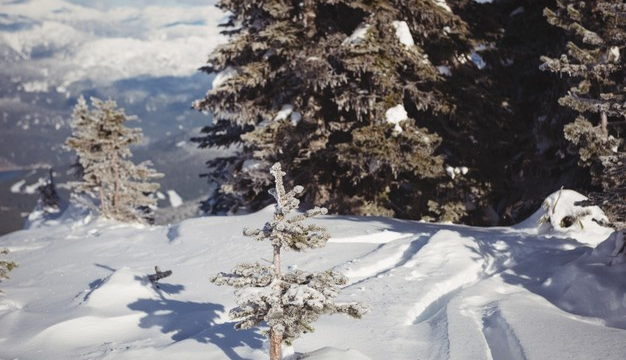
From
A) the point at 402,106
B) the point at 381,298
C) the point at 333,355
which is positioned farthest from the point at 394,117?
the point at 333,355

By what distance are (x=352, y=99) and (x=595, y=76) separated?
19.3 ft

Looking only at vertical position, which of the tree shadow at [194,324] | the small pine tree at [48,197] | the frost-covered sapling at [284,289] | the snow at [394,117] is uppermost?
the snow at [394,117]

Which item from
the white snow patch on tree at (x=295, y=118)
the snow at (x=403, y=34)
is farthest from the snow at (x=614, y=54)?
the white snow patch on tree at (x=295, y=118)

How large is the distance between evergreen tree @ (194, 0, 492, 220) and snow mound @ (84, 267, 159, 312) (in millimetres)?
6047

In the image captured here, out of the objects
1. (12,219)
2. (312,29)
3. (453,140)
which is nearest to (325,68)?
(312,29)

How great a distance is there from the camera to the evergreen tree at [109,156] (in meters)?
21.3

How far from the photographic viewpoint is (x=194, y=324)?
5.61m

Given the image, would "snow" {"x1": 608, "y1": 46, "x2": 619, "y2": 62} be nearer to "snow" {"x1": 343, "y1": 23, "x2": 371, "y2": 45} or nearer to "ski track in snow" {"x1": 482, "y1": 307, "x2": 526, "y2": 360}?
"snow" {"x1": 343, "y1": 23, "x2": 371, "y2": 45}

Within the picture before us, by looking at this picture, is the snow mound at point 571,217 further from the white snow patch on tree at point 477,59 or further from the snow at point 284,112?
the snow at point 284,112

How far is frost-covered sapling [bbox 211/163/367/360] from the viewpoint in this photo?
343 centimetres

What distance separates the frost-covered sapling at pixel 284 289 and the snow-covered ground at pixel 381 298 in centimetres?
69

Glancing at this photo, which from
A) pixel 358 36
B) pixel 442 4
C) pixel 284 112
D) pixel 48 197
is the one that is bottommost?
pixel 48 197

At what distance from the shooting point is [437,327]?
16.8 ft

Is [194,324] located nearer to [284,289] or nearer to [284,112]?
[284,289]
